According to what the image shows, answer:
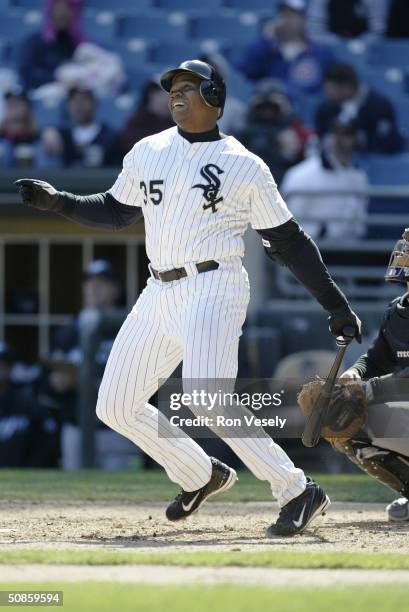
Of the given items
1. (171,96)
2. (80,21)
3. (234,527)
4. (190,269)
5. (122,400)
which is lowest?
(234,527)

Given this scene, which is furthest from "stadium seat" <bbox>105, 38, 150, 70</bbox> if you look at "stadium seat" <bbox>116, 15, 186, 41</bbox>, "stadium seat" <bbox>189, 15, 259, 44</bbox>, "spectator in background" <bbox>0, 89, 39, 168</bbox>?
"spectator in background" <bbox>0, 89, 39, 168</bbox>

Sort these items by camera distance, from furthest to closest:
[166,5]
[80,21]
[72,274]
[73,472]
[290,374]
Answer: [166,5], [80,21], [72,274], [290,374], [73,472]

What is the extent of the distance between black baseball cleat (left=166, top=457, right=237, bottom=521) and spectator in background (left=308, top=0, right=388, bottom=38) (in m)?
10.5

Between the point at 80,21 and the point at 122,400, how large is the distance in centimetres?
952

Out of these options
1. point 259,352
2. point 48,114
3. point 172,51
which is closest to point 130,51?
point 172,51

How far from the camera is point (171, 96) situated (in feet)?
18.0

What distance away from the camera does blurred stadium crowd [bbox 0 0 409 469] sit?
1112 cm

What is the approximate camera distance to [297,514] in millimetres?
5473

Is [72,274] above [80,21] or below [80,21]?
below

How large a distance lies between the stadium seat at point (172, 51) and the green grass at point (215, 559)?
10.2 metres

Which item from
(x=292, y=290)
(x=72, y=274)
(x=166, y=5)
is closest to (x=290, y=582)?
(x=292, y=290)

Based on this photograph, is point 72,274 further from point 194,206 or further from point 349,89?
point 194,206

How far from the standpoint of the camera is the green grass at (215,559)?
14.9 feet

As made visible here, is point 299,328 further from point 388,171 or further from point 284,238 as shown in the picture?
point 284,238
